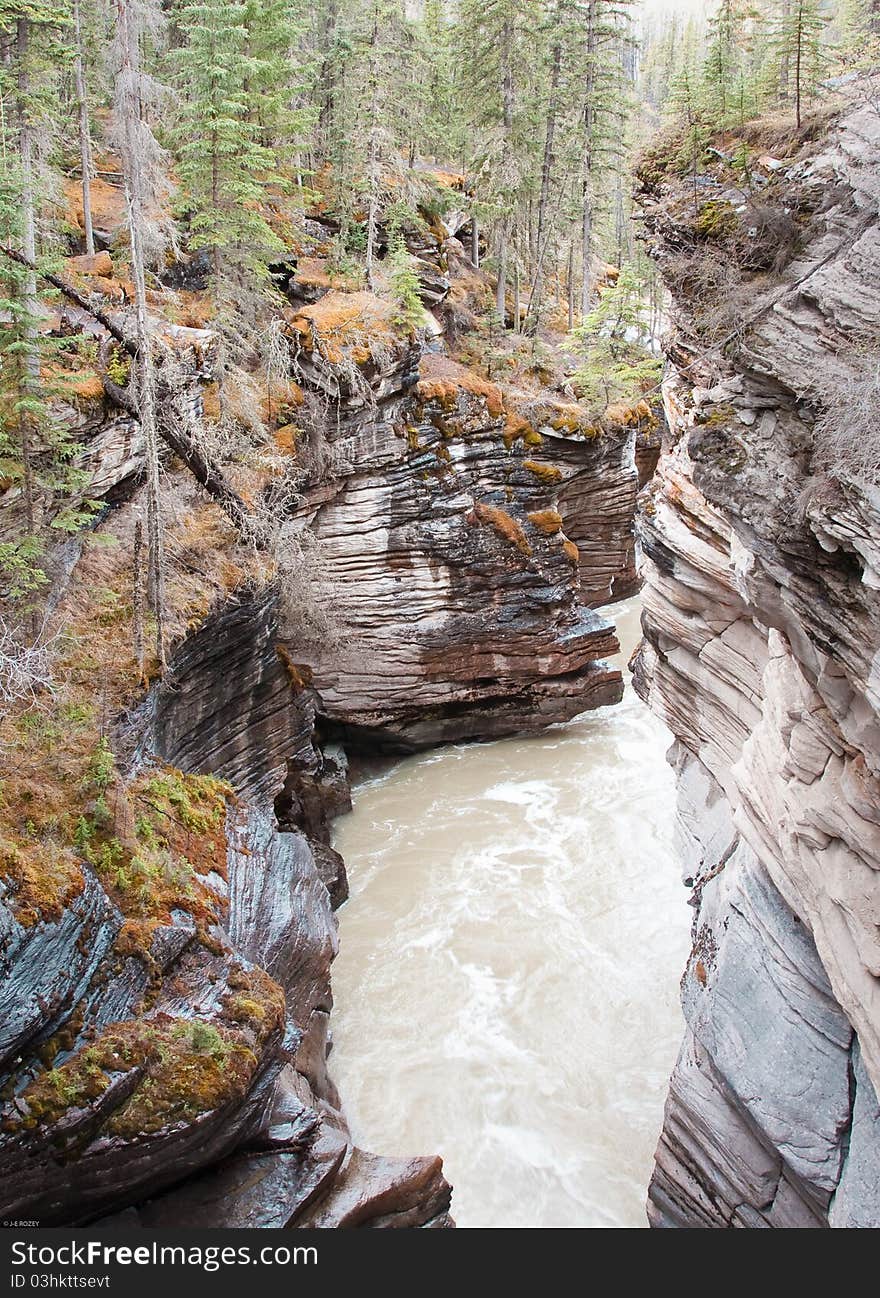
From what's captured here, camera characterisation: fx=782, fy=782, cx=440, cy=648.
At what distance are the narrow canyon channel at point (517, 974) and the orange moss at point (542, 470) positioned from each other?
6.74 meters

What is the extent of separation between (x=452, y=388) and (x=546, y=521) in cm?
384

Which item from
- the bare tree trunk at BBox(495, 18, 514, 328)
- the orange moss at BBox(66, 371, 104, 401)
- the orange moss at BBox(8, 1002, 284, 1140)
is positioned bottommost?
the orange moss at BBox(8, 1002, 284, 1140)

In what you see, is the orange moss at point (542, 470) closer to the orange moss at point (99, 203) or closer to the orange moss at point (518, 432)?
the orange moss at point (518, 432)

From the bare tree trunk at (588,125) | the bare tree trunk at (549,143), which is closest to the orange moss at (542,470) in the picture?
the bare tree trunk at (549,143)

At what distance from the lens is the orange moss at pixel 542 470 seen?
62.8 feet

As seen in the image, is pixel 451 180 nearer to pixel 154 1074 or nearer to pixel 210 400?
pixel 210 400

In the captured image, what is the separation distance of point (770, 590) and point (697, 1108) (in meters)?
5.80

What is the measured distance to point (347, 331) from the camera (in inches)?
687

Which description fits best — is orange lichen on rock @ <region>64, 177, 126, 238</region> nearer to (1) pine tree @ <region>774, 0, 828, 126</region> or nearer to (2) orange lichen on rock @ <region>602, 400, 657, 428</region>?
(2) orange lichen on rock @ <region>602, 400, 657, 428</region>

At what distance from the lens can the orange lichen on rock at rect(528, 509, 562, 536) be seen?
18922 millimetres

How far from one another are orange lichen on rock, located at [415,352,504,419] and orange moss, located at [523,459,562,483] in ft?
4.48

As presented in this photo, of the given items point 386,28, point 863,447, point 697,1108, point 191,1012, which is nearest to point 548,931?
point 697,1108

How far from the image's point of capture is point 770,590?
7.36m

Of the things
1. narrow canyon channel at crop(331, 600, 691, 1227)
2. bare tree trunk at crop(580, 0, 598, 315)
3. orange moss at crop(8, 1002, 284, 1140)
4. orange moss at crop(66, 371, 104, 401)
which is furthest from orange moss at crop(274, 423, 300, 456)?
bare tree trunk at crop(580, 0, 598, 315)
